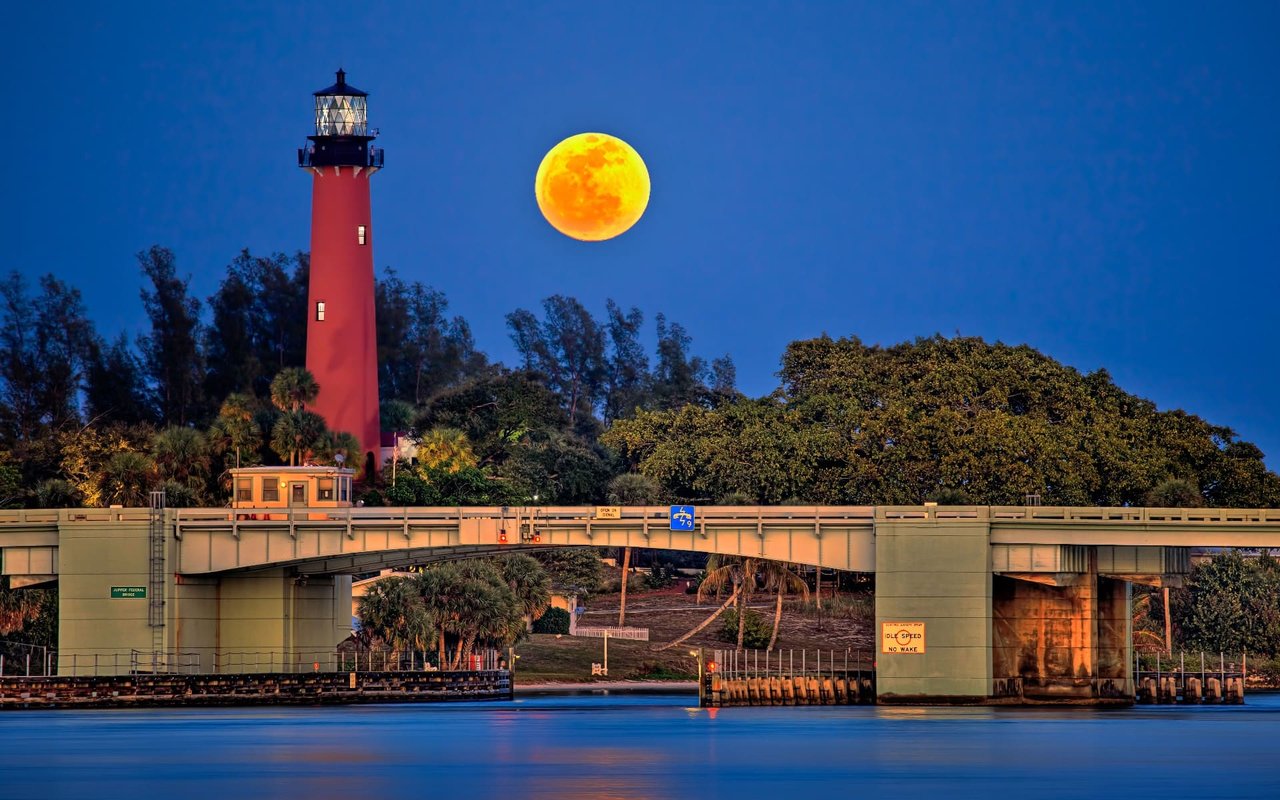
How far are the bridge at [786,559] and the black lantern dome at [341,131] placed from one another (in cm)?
3895

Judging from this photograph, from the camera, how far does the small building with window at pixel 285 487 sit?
4594 inches

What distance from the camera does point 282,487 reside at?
384 ft

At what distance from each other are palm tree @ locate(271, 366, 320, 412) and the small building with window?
25.2 m

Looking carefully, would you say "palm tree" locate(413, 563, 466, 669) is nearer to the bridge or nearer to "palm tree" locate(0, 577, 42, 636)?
→ the bridge

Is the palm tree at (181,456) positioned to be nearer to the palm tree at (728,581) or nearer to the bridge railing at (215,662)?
the bridge railing at (215,662)

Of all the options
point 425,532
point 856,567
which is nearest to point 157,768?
point 425,532

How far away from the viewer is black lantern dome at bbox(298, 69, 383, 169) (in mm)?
146125

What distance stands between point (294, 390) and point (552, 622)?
2025 centimetres

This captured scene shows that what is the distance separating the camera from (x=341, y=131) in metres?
148

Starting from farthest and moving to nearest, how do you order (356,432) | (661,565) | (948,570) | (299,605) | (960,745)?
(661,565)
(356,432)
(299,605)
(948,570)
(960,745)

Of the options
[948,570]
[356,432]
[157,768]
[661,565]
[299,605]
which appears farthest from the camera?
[661,565]

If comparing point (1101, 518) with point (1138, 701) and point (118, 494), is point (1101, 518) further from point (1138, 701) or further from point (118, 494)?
point (118, 494)

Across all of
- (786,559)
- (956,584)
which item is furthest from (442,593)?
(956,584)

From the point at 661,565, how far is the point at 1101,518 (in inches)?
2439
